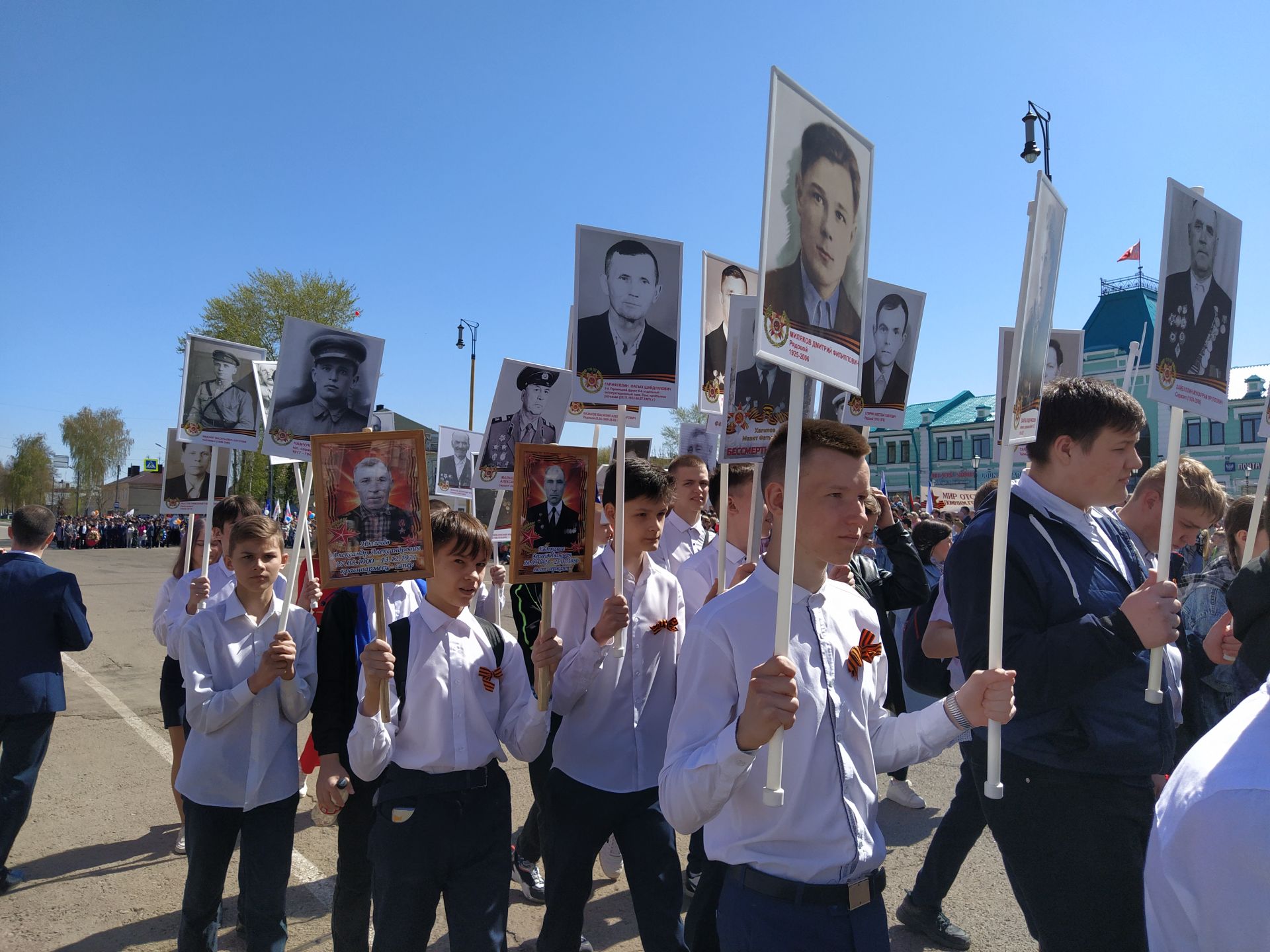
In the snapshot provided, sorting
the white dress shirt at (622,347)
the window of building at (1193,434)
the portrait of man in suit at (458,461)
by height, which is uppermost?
the window of building at (1193,434)

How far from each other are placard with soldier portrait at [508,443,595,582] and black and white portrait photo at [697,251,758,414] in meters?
1.70

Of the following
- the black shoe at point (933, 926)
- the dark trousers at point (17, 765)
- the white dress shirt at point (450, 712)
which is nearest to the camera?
the white dress shirt at point (450, 712)

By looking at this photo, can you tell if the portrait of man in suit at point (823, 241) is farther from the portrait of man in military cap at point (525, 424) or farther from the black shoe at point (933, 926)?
the portrait of man in military cap at point (525, 424)

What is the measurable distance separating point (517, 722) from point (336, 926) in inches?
47.6

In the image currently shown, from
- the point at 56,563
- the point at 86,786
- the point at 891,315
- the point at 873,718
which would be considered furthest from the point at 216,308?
the point at 873,718

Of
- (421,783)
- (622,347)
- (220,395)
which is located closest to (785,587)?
(421,783)

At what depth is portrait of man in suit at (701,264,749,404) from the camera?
5215 mm

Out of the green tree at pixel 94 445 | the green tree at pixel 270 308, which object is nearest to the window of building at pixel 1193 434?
the green tree at pixel 270 308

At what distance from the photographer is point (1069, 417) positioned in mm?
2867

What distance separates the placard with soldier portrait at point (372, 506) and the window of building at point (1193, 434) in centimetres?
5292

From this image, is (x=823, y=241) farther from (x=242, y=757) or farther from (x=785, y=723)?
(x=242, y=757)

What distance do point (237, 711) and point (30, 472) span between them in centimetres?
10423

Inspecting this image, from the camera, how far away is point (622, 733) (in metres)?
3.53

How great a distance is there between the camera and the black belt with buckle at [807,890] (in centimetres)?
219
